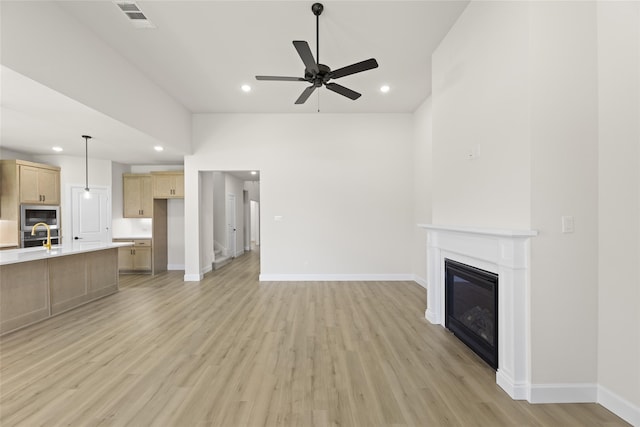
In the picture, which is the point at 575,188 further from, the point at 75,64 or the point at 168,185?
A: the point at 168,185

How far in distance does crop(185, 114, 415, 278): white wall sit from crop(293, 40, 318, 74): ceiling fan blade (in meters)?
2.94

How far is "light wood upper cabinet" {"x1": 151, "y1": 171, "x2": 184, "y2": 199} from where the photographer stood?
6.46 meters

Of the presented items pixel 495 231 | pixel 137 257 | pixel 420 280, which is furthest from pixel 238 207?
pixel 495 231

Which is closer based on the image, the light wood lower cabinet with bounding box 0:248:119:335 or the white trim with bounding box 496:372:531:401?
the white trim with bounding box 496:372:531:401

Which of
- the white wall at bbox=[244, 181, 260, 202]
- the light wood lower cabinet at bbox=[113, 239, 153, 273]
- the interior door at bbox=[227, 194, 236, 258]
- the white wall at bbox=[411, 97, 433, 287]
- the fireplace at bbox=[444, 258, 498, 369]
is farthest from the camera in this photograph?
the white wall at bbox=[244, 181, 260, 202]

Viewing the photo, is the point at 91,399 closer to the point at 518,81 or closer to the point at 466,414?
the point at 466,414

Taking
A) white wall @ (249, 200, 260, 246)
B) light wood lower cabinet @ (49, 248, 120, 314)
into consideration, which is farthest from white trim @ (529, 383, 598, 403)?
white wall @ (249, 200, 260, 246)

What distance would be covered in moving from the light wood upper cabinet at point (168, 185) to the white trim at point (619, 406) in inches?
272

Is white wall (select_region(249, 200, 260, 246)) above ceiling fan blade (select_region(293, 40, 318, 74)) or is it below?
below

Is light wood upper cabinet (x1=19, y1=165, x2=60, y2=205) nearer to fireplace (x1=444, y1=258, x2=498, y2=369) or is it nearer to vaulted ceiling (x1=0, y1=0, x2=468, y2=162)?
vaulted ceiling (x1=0, y1=0, x2=468, y2=162)

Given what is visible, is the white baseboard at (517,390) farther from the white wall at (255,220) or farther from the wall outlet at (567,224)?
the white wall at (255,220)

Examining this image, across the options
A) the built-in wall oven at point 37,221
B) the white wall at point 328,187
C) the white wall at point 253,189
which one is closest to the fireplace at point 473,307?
the white wall at point 328,187

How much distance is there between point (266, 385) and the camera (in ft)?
7.47

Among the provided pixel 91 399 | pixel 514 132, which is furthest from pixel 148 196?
pixel 514 132
